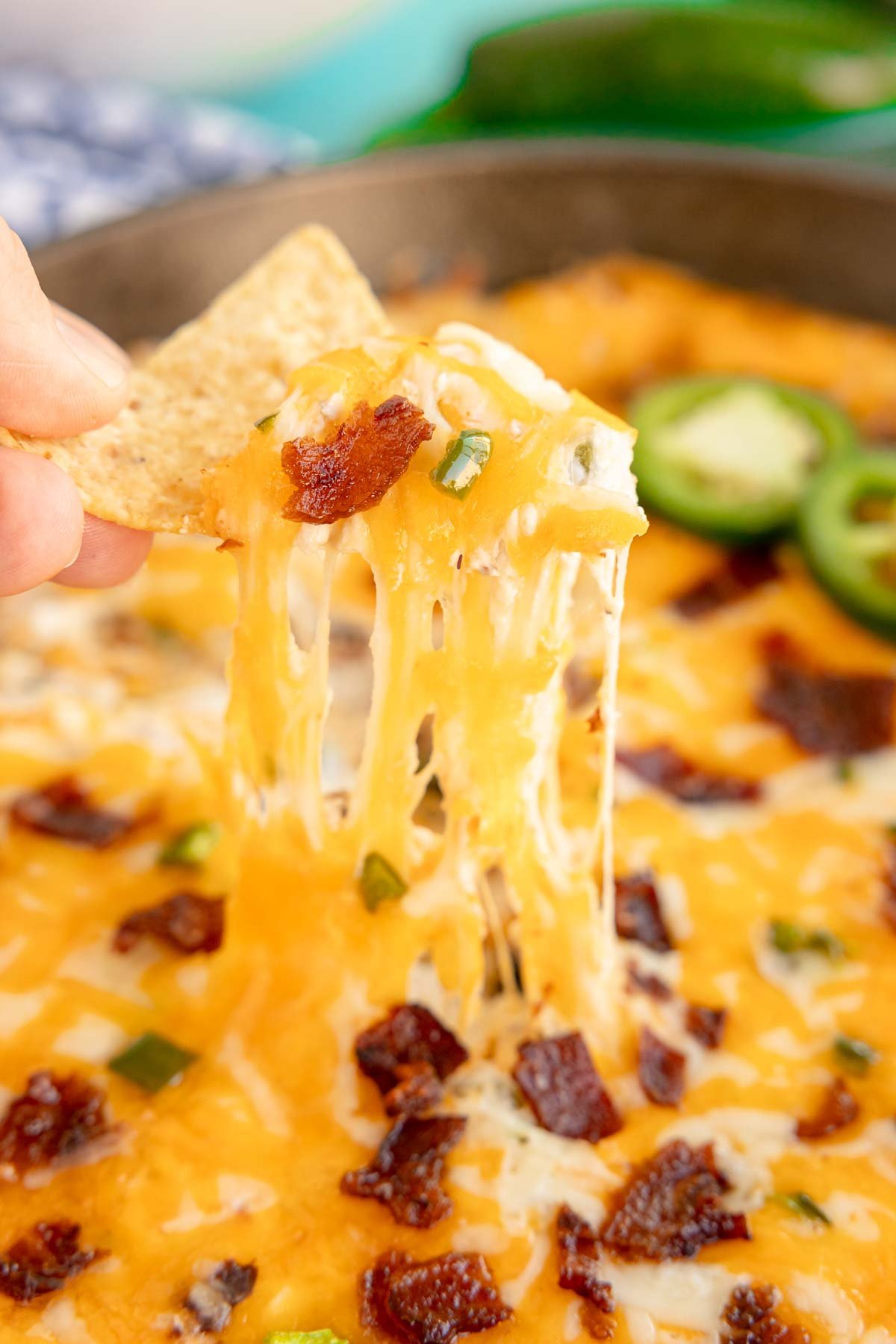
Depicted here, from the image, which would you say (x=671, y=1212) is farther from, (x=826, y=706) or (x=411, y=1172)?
(x=826, y=706)

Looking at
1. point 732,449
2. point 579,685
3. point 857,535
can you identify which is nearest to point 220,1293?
point 579,685

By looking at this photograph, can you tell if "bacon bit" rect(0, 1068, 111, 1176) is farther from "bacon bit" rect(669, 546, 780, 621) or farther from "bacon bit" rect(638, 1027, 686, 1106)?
"bacon bit" rect(669, 546, 780, 621)

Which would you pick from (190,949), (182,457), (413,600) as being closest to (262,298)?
(182,457)

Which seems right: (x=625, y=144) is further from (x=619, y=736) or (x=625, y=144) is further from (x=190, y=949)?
(x=190, y=949)

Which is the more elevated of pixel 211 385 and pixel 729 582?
pixel 211 385

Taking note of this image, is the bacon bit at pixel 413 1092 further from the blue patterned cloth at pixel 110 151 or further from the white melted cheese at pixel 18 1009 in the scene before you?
the blue patterned cloth at pixel 110 151

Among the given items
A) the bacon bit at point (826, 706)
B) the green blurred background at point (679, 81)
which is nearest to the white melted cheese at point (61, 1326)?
the bacon bit at point (826, 706)
